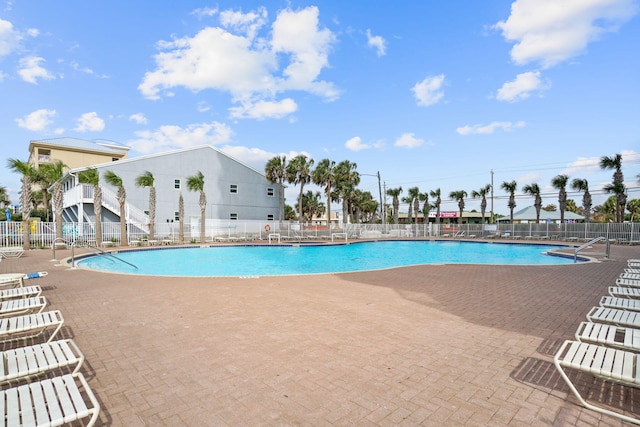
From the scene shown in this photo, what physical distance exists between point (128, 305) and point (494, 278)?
388 inches

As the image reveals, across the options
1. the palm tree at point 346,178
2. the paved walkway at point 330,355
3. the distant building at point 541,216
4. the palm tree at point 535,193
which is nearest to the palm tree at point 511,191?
the palm tree at point 535,193

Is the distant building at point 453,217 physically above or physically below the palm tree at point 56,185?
below

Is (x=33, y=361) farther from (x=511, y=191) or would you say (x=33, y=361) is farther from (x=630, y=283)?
(x=511, y=191)

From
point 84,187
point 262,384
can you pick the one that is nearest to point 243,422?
point 262,384

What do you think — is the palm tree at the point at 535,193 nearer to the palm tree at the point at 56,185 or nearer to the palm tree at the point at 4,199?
the palm tree at the point at 56,185

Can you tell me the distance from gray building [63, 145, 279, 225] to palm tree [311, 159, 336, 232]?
530 cm

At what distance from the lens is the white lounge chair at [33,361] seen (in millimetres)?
2750

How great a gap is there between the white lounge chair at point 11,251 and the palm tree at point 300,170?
2427 cm

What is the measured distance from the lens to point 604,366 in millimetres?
2846

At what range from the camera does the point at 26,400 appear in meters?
2.30

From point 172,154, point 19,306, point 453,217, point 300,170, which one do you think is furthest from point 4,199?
point 453,217

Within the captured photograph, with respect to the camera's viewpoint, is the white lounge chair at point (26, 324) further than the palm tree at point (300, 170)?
No

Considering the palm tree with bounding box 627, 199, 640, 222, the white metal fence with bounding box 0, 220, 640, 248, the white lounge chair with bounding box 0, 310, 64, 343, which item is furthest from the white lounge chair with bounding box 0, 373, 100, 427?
the palm tree with bounding box 627, 199, 640, 222

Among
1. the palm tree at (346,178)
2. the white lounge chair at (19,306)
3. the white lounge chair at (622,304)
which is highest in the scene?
the palm tree at (346,178)
